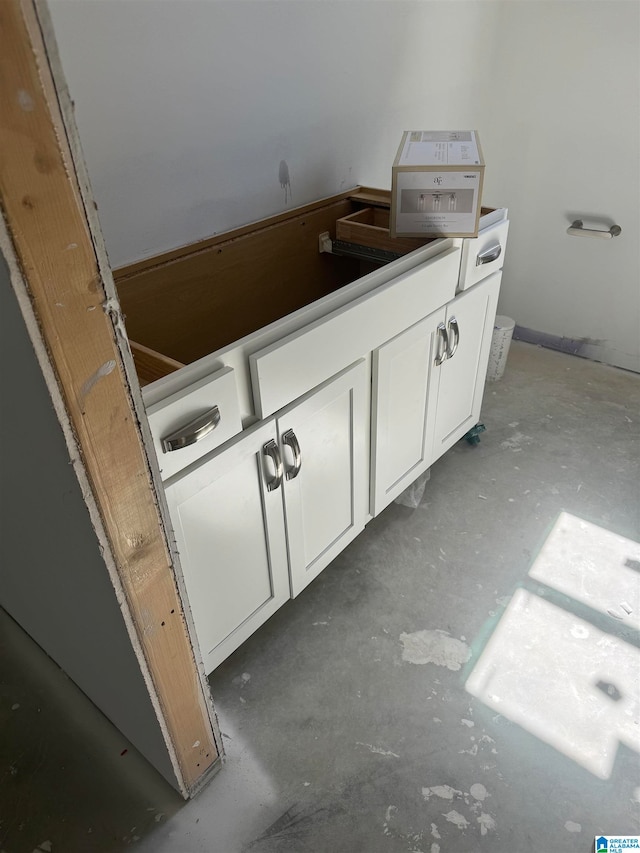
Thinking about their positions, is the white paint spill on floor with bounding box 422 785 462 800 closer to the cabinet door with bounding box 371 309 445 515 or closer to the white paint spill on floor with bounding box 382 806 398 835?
the white paint spill on floor with bounding box 382 806 398 835

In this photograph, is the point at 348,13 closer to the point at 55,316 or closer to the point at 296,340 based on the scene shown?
the point at 296,340

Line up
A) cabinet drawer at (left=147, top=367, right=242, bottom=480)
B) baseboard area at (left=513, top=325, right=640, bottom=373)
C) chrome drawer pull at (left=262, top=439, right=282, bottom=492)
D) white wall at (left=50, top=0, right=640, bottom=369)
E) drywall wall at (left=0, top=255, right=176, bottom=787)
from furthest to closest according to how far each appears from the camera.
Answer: baseboard area at (left=513, top=325, right=640, bottom=373)
white wall at (left=50, top=0, right=640, bottom=369)
chrome drawer pull at (left=262, top=439, right=282, bottom=492)
cabinet drawer at (left=147, top=367, right=242, bottom=480)
drywall wall at (left=0, top=255, right=176, bottom=787)

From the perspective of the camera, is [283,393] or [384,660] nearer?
[283,393]

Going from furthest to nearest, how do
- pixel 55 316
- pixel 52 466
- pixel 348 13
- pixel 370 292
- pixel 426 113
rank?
pixel 426 113, pixel 348 13, pixel 370 292, pixel 52 466, pixel 55 316

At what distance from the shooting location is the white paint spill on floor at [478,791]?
1.19m

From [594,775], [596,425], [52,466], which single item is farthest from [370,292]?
[596,425]

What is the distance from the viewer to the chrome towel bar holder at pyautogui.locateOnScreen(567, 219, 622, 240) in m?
2.37

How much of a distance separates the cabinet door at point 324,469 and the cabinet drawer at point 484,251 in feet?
1.62

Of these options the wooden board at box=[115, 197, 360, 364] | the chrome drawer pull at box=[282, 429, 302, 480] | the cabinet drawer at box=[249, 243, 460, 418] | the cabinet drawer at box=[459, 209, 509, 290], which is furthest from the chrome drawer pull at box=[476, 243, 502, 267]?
the chrome drawer pull at box=[282, 429, 302, 480]

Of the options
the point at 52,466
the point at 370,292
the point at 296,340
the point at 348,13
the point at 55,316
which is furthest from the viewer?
the point at 348,13

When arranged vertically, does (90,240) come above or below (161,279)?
above

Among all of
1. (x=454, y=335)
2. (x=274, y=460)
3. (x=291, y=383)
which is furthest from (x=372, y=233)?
(x=274, y=460)

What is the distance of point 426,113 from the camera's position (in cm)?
214

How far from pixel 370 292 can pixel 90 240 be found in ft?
2.67
